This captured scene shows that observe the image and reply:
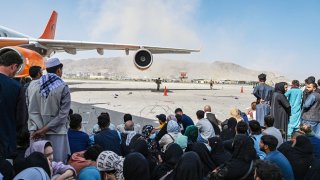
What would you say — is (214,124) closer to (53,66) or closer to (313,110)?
(313,110)

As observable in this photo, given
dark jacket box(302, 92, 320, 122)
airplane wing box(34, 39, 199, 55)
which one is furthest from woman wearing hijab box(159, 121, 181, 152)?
airplane wing box(34, 39, 199, 55)

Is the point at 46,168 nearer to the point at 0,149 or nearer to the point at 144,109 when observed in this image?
the point at 0,149

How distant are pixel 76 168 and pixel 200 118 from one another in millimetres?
3285

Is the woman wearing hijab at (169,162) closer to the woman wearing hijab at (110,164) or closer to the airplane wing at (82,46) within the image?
the woman wearing hijab at (110,164)

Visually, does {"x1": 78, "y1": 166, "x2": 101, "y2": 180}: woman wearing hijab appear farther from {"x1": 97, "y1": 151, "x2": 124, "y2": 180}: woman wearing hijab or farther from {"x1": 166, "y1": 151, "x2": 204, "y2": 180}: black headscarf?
{"x1": 166, "y1": 151, "x2": 204, "y2": 180}: black headscarf

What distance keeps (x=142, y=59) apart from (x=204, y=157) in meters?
15.2

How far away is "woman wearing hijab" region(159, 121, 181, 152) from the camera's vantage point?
4810 mm

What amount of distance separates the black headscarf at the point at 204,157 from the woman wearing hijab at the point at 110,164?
1.06m

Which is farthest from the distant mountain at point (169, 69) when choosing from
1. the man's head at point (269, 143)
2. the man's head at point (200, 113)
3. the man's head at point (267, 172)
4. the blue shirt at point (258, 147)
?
the man's head at point (267, 172)

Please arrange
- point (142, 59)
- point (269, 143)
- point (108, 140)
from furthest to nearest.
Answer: point (142, 59)
point (108, 140)
point (269, 143)

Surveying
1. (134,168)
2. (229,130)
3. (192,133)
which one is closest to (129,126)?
(192,133)

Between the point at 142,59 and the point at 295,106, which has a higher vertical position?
the point at 142,59

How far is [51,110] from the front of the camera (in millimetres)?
3639

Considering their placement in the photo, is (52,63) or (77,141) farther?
(77,141)
